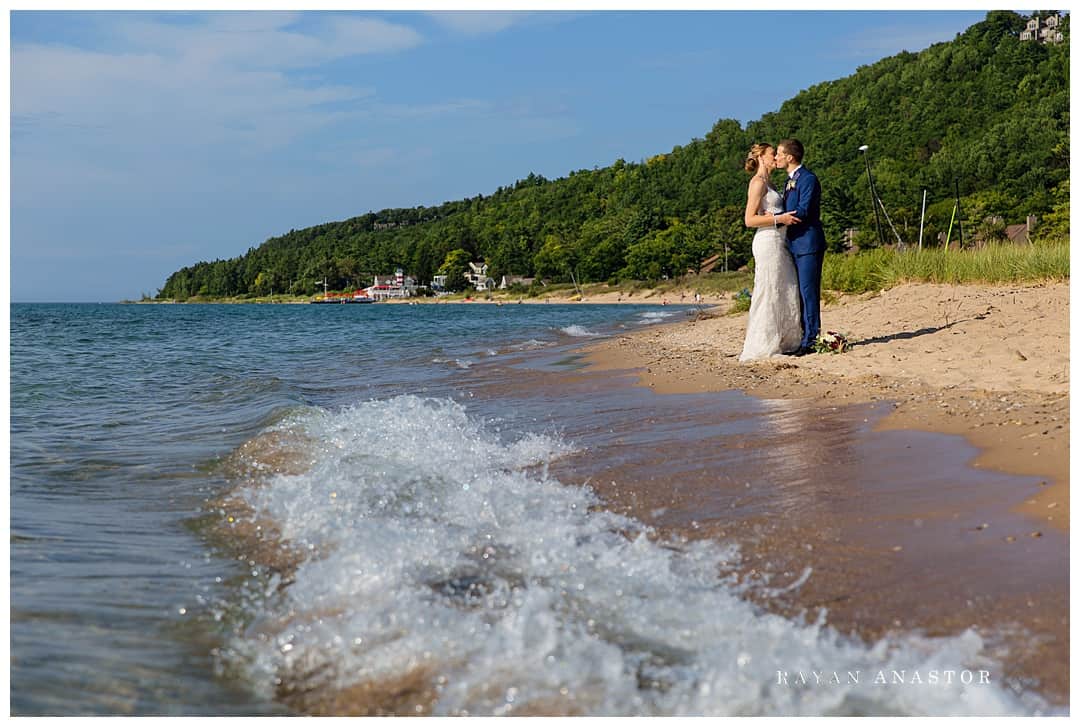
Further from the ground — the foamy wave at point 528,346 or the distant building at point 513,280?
the distant building at point 513,280

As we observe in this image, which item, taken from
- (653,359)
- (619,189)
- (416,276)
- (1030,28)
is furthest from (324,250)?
(653,359)

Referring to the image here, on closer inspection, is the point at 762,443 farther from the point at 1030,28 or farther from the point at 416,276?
the point at 416,276

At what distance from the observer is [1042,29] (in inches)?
3580

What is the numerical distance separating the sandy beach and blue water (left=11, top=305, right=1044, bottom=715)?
190mm

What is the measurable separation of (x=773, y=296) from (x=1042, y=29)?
3853 inches

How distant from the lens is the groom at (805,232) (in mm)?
9633

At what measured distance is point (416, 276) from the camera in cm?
15638

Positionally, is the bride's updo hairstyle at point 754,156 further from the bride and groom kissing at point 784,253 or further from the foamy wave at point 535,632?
the foamy wave at point 535,632

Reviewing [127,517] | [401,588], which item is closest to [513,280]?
[127,517]

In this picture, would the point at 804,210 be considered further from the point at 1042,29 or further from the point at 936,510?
the point at 1042,29

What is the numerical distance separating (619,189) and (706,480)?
143 m

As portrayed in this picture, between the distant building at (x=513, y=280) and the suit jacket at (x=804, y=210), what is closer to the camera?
the suit jacket at (x=804, y=210)

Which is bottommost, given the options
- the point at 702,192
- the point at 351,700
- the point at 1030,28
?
the point at 351,700

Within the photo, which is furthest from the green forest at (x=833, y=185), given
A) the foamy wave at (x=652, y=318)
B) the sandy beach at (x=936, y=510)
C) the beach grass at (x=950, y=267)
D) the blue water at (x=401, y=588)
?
the blue water at (x=401, y=588)
